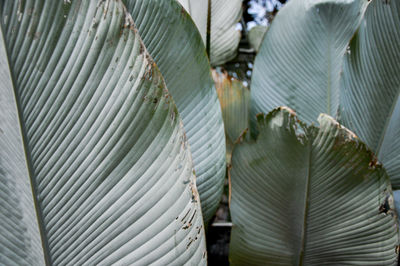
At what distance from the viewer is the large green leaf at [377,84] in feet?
2.14

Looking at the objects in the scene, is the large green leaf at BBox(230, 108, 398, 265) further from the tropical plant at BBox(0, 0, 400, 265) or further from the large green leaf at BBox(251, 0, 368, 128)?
the large green leaf at BBox(251, 0, 368, 128)

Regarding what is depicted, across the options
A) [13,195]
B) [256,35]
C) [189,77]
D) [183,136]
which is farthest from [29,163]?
[256,35]

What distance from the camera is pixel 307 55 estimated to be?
0.77m

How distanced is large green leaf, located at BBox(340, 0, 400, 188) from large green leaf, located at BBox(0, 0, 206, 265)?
46 cm

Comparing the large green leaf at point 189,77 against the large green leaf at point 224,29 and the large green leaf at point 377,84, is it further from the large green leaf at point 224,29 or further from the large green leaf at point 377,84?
the large green leaf at point 224,29

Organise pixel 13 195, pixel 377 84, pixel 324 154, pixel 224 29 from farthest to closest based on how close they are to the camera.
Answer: pixel 224 29, pixel 377 84, pixel 324 154, pixel 13 195

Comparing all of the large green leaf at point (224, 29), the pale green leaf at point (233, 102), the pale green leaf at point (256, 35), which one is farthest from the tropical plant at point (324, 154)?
the pale green leaf at point (256, 35)

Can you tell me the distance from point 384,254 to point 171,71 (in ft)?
1.46

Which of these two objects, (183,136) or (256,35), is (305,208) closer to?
(183,136)

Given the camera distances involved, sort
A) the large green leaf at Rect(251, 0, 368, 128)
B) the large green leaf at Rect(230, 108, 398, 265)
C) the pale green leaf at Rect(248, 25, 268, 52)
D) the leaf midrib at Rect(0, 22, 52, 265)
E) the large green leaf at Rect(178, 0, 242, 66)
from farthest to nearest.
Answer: the pale green leaf at Rect(248, 25, 268, 52) < the large green leaf at Rect(178, 0, 242, 66) < the large green leaf at Rect(251, 0, 368, 128) < the large green leaf at Rect(230, 108, 398, 265) < the leaf midrib at Rect(0, 22, 52, 265)

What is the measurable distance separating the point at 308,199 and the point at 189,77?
0.27m

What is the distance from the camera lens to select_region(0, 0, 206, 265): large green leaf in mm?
355

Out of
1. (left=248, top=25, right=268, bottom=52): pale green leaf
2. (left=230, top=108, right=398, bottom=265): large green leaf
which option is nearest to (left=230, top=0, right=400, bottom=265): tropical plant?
(left=230, top=108, right=398, bottom=265): large green leaf

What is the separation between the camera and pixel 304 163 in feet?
1.84
